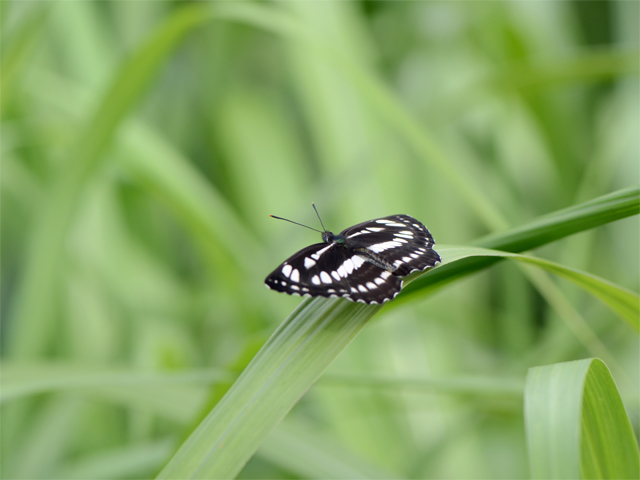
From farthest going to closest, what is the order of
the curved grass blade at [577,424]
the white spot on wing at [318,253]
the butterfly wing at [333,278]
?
the white spot on wing at [318,253], the butterfly wing at [333,278], the curved grass blade at [577,424]

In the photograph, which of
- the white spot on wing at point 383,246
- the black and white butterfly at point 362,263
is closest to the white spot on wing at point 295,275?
the black and white butterfly at point 362,263

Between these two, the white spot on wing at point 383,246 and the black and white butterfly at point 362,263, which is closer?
the black and white butterfly at point 362,263

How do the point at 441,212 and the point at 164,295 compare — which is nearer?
the point at 164,295

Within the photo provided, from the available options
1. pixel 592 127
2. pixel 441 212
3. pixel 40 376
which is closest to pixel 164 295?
pixel 40 376

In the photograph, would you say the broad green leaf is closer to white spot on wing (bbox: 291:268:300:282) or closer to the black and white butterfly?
the black and white butterfly

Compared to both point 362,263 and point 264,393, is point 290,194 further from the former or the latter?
point 264,393

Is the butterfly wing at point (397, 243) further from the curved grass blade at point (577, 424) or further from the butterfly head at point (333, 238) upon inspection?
the curved grass blade at point (577, 424)

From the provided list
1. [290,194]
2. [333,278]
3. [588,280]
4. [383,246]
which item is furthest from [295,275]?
[290,194]

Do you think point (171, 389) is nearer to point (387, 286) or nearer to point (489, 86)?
Answer: point (387, 286)

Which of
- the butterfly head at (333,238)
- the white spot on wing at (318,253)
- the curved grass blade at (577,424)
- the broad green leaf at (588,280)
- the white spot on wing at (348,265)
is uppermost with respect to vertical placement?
the butterfly head at (333,238)
